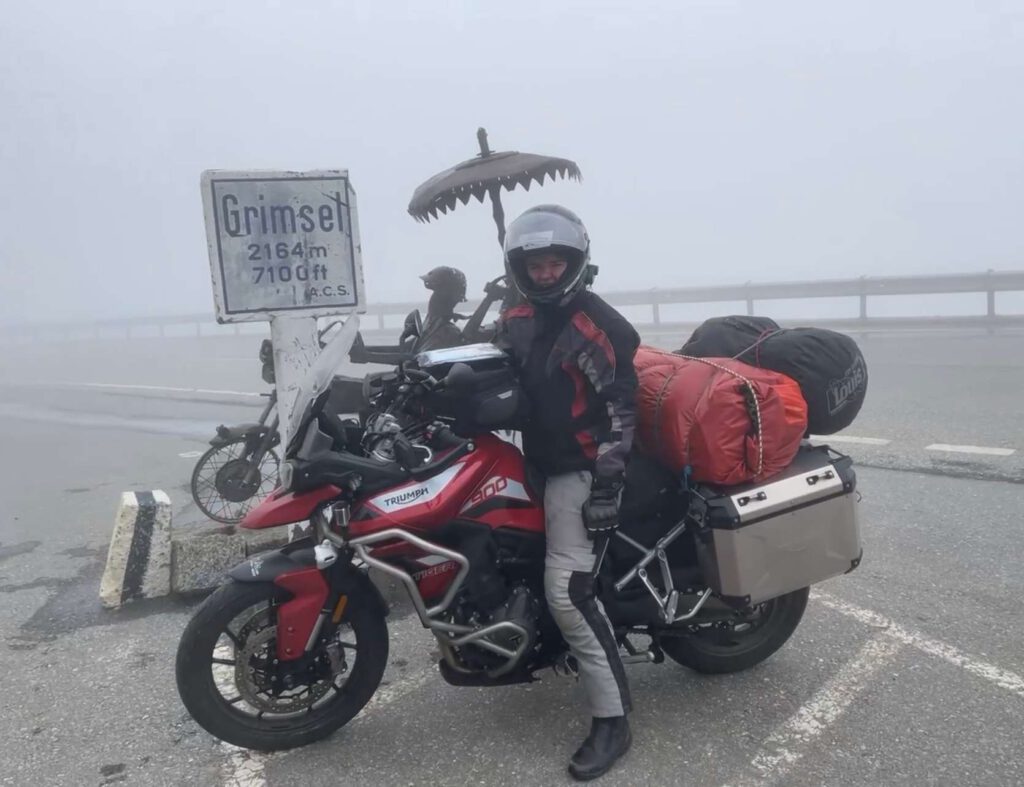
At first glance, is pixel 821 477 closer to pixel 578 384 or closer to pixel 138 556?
pixel 578 384

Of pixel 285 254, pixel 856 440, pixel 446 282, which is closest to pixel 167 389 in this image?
pixel 446 282

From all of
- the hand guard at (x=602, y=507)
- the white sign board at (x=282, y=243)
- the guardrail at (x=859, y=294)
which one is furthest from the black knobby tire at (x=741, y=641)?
the guardrail at (x=859, y=294)

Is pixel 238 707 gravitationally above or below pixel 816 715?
above

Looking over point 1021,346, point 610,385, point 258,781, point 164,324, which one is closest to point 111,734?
point 258,781

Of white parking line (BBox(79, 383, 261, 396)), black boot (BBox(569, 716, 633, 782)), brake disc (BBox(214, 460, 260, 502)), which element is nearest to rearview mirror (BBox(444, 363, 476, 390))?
black boot (BBox(569, 716, 633, 782))

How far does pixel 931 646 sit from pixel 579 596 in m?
1.77

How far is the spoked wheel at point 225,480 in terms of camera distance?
23.5 feet

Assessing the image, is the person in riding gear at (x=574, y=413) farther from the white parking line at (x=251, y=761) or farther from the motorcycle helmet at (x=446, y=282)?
the motorcycle helmet at (x=446, y=282)

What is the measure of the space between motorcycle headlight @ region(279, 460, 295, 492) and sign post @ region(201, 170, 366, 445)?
167cm

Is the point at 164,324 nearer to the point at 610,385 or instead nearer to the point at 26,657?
the point at 26,657

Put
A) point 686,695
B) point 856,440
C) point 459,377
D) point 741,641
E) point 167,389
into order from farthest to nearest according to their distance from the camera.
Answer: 1. point 167,389
2. point 856,440
3. point 741,641
4. point 686,695
5. point 459,377

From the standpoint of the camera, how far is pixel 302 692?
344 cm

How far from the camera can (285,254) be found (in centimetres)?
507

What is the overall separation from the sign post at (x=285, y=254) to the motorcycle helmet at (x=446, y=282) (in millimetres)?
1659
